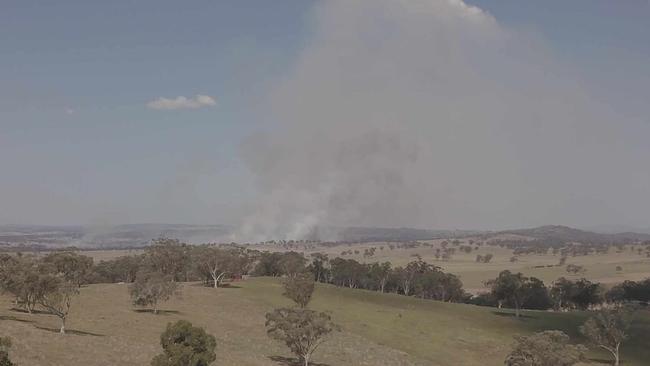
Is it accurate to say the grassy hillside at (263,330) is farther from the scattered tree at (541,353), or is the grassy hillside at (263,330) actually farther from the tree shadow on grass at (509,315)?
the scattered tree at (541,353)

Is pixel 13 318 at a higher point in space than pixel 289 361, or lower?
higher

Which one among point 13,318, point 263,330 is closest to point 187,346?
point 13,318

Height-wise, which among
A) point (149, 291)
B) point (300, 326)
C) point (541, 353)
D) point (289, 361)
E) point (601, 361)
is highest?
point (300, 326)

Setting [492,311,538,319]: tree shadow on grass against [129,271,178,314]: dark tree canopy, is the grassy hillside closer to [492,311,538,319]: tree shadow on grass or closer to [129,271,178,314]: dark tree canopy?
[492,311,538,319]: tree shadow on grass

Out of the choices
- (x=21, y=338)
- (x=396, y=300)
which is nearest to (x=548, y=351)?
(x=21, y=338)

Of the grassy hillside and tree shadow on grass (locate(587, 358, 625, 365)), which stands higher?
the grassy hillside

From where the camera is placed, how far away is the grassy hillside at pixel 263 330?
205 ft

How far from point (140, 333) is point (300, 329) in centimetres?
2742

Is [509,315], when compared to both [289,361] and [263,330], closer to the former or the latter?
[263,330]

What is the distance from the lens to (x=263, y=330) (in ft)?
319

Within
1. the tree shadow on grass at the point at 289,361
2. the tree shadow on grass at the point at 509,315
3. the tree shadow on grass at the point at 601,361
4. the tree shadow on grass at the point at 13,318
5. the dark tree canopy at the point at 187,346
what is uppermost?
the dark tree canopy at the point at 187,346

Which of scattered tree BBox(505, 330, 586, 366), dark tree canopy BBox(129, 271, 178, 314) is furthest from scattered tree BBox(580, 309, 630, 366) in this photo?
dark tree canopy BBox(129, 271, 178, 314)

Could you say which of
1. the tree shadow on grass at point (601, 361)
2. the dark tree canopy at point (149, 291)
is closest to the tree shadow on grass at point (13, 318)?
the dark tree canopy at point (149, 291)

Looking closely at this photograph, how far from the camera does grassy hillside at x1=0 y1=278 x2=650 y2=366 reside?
6261cm
